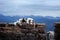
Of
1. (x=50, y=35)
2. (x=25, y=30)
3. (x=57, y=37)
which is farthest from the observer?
(x=50, y=35)

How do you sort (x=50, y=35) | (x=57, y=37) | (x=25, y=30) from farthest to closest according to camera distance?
1. (x=50, y=35)
2. (x=25, y=30)
3. (x=57, y=37)

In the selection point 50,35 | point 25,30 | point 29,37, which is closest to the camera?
point 29,37

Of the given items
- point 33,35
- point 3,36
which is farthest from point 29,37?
point 3,36

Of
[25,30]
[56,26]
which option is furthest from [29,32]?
[56,26]

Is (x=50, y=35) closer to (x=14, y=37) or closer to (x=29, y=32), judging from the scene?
(x=29, y=32)

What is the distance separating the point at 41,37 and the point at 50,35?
229mm

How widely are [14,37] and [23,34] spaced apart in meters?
0.23

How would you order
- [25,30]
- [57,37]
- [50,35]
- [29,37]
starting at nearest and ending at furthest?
[57,37] < [29,37] < [25,30] < [50,35]

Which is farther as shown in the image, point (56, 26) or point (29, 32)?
point (29, 32)

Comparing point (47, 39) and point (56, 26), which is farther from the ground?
point (56, 26)

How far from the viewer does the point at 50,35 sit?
19.4 feet

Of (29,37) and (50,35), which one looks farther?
(50,35)

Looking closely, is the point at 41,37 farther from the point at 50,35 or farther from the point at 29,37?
the point at 29,37

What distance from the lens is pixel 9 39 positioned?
5.01m
